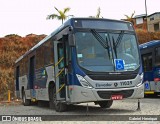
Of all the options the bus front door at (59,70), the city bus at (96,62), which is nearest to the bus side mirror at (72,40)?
the city bus at (96,62)

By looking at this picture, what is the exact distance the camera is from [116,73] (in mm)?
11508

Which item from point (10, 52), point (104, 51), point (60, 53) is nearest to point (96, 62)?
point (104, 51)

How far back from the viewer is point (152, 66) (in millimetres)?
20984

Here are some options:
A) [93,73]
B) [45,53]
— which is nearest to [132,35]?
[93,73]

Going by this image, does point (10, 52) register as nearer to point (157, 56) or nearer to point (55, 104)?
point (157, 56)

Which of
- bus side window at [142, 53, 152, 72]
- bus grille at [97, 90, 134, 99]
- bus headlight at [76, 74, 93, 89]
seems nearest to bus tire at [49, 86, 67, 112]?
bus headlight at [76, 74, 93, 89]

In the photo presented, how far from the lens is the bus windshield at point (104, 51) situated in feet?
37.6

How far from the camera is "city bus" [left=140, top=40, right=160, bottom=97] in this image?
802 inches

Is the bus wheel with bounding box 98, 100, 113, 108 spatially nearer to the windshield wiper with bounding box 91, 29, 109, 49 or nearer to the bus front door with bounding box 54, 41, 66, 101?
the bus front door with bounding box 54, 41, 66, 101

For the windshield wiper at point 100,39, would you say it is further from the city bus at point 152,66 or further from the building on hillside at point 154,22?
the building on hillside at point 154,22

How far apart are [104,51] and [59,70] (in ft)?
7.48

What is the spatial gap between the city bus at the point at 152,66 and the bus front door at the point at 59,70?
8.98 metres

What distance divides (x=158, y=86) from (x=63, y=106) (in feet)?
29.1

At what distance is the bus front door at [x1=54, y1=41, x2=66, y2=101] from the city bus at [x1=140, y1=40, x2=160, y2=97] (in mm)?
8979
